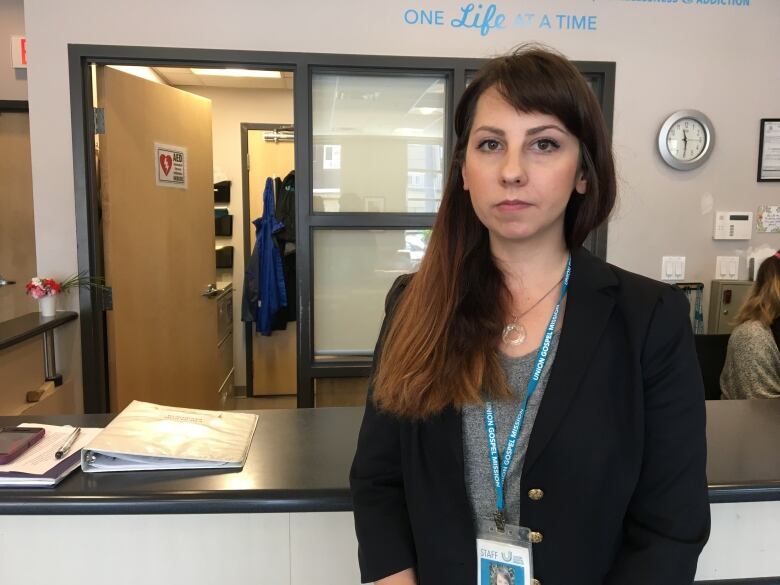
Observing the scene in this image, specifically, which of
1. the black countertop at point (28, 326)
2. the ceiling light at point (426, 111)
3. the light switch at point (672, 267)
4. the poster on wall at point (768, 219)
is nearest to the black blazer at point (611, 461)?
the black countertop at point (28, 326)

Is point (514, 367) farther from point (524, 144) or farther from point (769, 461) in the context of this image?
point (769, 461)

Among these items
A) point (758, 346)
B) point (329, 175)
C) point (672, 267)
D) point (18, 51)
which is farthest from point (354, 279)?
point (18, 51)

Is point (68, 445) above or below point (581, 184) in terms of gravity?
below

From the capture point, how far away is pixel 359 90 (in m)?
2.93

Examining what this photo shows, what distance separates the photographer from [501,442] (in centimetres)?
88

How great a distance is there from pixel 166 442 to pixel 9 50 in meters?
3.46

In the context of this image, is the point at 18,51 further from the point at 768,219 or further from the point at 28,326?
the point at 768,219

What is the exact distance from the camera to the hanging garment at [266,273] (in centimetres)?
425

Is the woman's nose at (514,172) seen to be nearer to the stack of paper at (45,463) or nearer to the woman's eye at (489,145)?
the woman's eye at (489,145)

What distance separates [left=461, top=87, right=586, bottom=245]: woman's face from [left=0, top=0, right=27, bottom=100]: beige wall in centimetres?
373

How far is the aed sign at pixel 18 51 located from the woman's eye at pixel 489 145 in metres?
3.69

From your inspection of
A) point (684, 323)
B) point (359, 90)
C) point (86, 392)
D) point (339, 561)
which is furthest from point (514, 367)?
point (86, 392)

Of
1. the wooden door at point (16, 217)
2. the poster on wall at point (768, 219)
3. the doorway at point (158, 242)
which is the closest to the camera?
the doorway at point (158, 242)

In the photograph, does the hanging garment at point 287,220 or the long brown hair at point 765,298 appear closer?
the long brown hair at point 765,298
